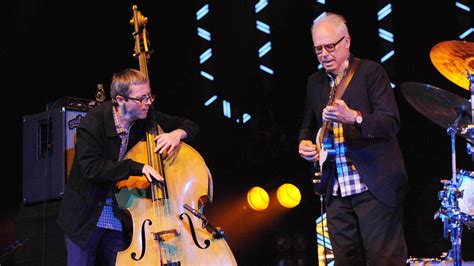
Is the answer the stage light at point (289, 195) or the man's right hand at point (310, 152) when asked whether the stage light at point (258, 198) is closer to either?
the stage light at point (289, 195)

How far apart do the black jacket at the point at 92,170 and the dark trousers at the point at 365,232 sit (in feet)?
3.73

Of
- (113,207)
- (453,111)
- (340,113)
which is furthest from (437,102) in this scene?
(113,207)

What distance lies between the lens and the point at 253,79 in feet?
27.3

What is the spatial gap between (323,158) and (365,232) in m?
0.44

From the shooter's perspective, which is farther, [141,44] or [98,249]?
[141,44]

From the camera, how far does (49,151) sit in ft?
15.9

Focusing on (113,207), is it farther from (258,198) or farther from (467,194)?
(258,198)

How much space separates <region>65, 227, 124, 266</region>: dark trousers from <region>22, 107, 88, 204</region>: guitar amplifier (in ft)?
2.50

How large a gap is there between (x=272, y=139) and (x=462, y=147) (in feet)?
6.74

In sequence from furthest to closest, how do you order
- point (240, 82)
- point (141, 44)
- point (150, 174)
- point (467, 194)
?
point (240, 82) → point (467, 194) → point (141, 44) → point (150, 174)

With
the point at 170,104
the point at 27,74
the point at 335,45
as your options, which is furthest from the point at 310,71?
the point at 335,45

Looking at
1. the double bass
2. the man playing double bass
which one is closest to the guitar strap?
the double bass

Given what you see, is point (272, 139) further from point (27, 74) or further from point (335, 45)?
point (335, 45)

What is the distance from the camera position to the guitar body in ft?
11.4
